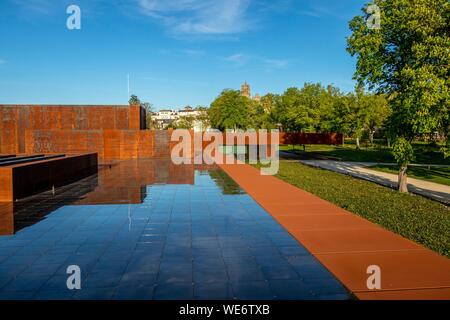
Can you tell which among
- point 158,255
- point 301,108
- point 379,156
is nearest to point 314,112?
point 301,108

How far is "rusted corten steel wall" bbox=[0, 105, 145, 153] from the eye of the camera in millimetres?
32156

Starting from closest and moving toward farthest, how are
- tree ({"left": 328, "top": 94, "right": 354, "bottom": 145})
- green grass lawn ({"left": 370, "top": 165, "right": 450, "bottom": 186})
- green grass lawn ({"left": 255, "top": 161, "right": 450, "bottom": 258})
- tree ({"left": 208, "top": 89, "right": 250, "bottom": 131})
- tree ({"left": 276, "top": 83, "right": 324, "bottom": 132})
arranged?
green grass lawn ({"left": 255, "top": 161, "right": 450, "bottom": 258}) → green grass lawn ({"left": 370, "top": 165, "right": 450, "bottom": 186}) → tree ({"left": 328, "top": 94, "right": 354, "bottom": 145}) → tree ({"left": 276, "top": 83, "right": 324, "bottom": 132}) → tree ({"left": 208, "top": 89, "right": 250, "bottom": 131})

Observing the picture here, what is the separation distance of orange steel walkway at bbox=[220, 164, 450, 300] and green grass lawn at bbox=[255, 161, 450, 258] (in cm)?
49

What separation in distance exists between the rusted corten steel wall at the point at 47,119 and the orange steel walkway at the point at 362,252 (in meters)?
25.5

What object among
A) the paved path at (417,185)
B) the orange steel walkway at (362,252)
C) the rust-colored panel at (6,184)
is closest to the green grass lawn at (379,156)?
the paved path at (417,185)

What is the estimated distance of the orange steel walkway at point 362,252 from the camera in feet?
17.3

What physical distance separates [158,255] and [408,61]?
12.0 m

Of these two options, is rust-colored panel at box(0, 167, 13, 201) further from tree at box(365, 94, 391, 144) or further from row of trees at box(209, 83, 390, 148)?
tree at box(365, 94, 391, 144)

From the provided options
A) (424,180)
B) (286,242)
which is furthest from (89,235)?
(424,180)

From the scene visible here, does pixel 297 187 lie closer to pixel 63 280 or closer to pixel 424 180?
pixel 424 180

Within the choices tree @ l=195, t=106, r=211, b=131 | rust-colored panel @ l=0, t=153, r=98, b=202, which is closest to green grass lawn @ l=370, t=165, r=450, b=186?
rust-colored panel @ l=0, t=153, r=98, b=202

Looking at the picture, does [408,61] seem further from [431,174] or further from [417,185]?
[431,174]

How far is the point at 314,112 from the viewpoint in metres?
57.0

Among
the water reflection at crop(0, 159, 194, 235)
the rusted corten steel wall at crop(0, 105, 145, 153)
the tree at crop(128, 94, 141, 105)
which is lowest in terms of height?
the water reflection at crop(0, 159, 194, 235)
